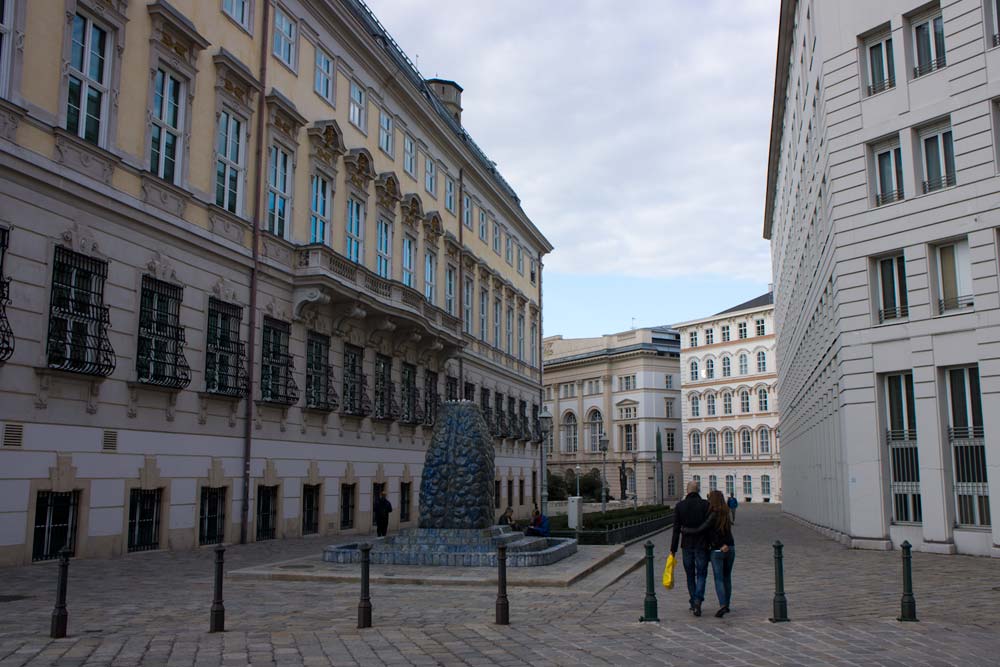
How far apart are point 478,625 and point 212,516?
517 inches

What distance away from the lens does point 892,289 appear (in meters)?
23.6

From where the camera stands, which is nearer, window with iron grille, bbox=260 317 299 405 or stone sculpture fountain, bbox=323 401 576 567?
stone sculpture fountain, bbox=323 401 576 567

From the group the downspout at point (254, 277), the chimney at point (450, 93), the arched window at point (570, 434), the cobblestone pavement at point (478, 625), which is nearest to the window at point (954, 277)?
the cobblestone pavement at point (478, 625)

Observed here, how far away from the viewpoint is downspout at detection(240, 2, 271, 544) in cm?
2289

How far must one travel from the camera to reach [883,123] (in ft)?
77.6

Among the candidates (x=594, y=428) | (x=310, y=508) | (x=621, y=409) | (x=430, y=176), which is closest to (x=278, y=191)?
(x=310, y=508)

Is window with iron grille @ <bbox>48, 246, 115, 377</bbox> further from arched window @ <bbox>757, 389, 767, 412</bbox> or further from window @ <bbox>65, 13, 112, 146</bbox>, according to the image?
arched window @ <bbox>757, 389, 767, 412</bbox>

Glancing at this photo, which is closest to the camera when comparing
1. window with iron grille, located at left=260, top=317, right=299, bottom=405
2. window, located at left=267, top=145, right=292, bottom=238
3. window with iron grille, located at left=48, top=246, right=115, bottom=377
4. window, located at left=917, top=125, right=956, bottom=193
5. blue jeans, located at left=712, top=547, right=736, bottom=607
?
blue jeans, located at left=712, top=547, right=736, bottom=607

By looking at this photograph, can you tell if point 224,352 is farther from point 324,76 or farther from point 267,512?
point 324,76

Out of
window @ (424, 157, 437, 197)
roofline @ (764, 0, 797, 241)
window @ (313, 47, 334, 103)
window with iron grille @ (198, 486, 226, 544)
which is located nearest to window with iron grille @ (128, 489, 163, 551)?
window with iron grille @ (198, 486, 226, 544)

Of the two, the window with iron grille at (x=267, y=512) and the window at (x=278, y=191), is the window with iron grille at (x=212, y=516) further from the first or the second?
the window at (x=278, y=191)

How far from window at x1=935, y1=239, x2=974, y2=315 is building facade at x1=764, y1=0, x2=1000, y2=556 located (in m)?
0.03

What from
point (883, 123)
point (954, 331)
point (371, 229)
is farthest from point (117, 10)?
point (954, 331)

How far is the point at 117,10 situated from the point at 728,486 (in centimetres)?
7374
